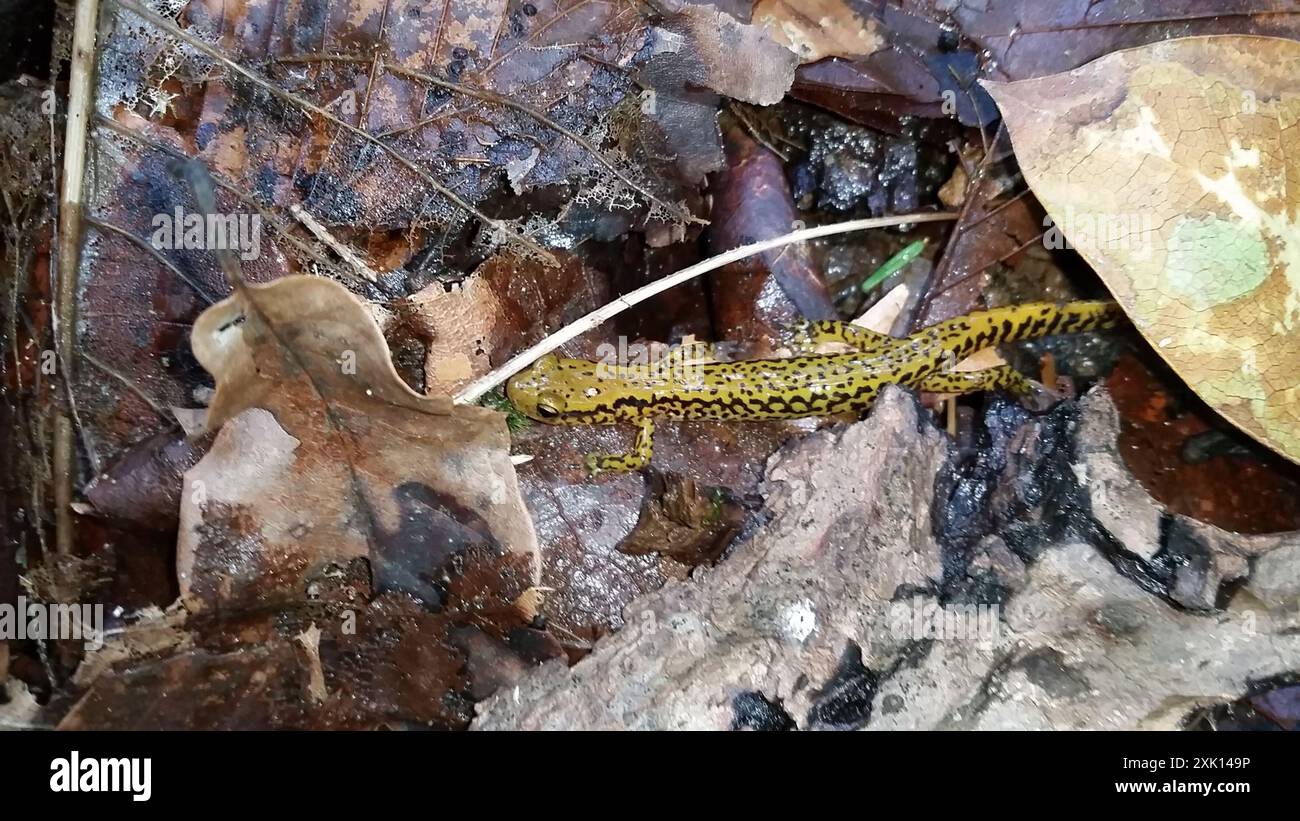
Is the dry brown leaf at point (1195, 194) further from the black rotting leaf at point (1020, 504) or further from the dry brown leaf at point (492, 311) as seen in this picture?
the dry brown leaf at point (492, 311)

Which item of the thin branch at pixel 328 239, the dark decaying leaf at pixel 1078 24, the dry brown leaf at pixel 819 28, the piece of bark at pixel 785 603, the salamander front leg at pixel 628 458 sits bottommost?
the piece of bark at pixel 785 603

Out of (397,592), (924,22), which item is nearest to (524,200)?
(397,592)

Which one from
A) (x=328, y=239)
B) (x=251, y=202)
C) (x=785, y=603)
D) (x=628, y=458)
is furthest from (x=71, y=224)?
(x=785, y=603)

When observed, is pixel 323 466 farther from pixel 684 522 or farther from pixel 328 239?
pixel 684 522

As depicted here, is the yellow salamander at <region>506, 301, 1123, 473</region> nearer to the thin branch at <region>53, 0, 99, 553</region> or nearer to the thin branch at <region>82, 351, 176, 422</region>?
the thin branch at <region>82, 351, 176, 422</region>

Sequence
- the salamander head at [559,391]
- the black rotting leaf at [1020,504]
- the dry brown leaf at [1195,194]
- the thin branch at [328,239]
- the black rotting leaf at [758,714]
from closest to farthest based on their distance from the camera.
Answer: the black rotting leaf at [758,714] < the black rotting leaf at [1020,504] < the dry brown leaf at [1195,194] < the thin branch at [328,239] < the salamander head at [559,391]

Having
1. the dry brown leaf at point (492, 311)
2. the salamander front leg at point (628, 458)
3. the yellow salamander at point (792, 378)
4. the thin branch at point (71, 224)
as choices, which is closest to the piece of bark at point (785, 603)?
the yellow salamander at point (792, 378)
